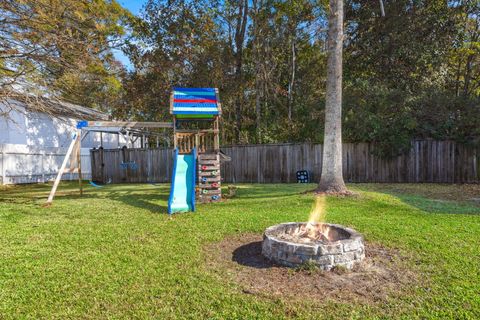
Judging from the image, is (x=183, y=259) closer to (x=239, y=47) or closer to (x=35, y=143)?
(x=239, y=47)

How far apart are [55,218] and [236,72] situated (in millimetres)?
11842

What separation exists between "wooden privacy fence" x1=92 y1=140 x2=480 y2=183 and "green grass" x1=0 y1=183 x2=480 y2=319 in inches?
175

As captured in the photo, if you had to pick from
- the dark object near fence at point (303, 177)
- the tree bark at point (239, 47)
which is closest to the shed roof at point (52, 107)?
the tree bark at point (239, 47)

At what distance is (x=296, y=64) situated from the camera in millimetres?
16594

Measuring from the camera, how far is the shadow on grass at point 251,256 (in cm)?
350

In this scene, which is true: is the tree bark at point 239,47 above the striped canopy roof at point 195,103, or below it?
above

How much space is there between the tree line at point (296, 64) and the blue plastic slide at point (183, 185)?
18.1 ft

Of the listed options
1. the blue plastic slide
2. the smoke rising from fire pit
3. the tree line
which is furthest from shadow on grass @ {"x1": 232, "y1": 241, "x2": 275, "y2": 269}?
the tree line

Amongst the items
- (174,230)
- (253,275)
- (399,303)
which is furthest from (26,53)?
(399,303)

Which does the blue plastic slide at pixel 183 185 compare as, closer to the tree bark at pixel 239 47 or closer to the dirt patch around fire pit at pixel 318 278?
the dirt patch around fire pit at pixel 318 278

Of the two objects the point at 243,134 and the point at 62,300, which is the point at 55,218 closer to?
the point at 62,300

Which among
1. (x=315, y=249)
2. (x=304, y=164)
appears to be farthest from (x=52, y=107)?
(x=315, y=249)

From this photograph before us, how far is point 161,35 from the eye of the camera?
15359 millimetres

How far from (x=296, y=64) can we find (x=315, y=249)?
1489 cm
